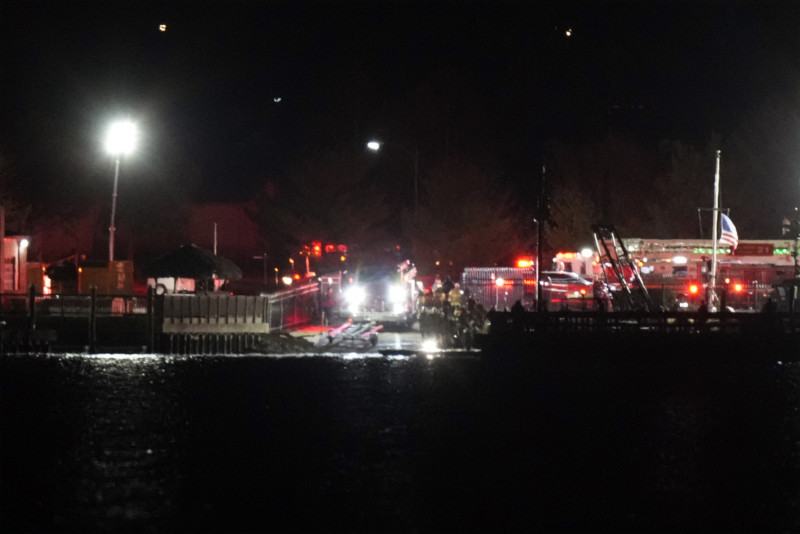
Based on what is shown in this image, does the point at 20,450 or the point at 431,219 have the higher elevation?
the point at 431,219

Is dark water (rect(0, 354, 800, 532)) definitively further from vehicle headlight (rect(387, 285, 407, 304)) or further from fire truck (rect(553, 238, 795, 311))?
fire truck (rect(553, 238, 795, 311))

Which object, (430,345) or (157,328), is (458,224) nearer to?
(430,345)

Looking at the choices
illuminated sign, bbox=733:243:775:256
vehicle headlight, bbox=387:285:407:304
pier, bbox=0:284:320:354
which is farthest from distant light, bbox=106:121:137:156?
illuminated sign, bbox=733:243:775:256

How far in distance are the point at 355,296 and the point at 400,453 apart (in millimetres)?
25266

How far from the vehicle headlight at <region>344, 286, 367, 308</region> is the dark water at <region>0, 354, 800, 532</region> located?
14.2 m

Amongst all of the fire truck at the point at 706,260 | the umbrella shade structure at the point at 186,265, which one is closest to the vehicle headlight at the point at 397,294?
the umbrella shade structure at the point at 186,265

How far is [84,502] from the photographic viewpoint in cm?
1433

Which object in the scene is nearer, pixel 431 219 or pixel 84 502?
pixel 84 502

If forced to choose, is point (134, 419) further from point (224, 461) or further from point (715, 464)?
point (715, 464)

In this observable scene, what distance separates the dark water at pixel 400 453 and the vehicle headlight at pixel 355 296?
1420 centimetres

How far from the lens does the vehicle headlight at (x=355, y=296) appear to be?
42.4 m

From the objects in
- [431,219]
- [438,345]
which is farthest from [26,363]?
[431,219]

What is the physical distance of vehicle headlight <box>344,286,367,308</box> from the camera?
42.4 metres

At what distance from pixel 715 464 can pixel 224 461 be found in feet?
23.1
